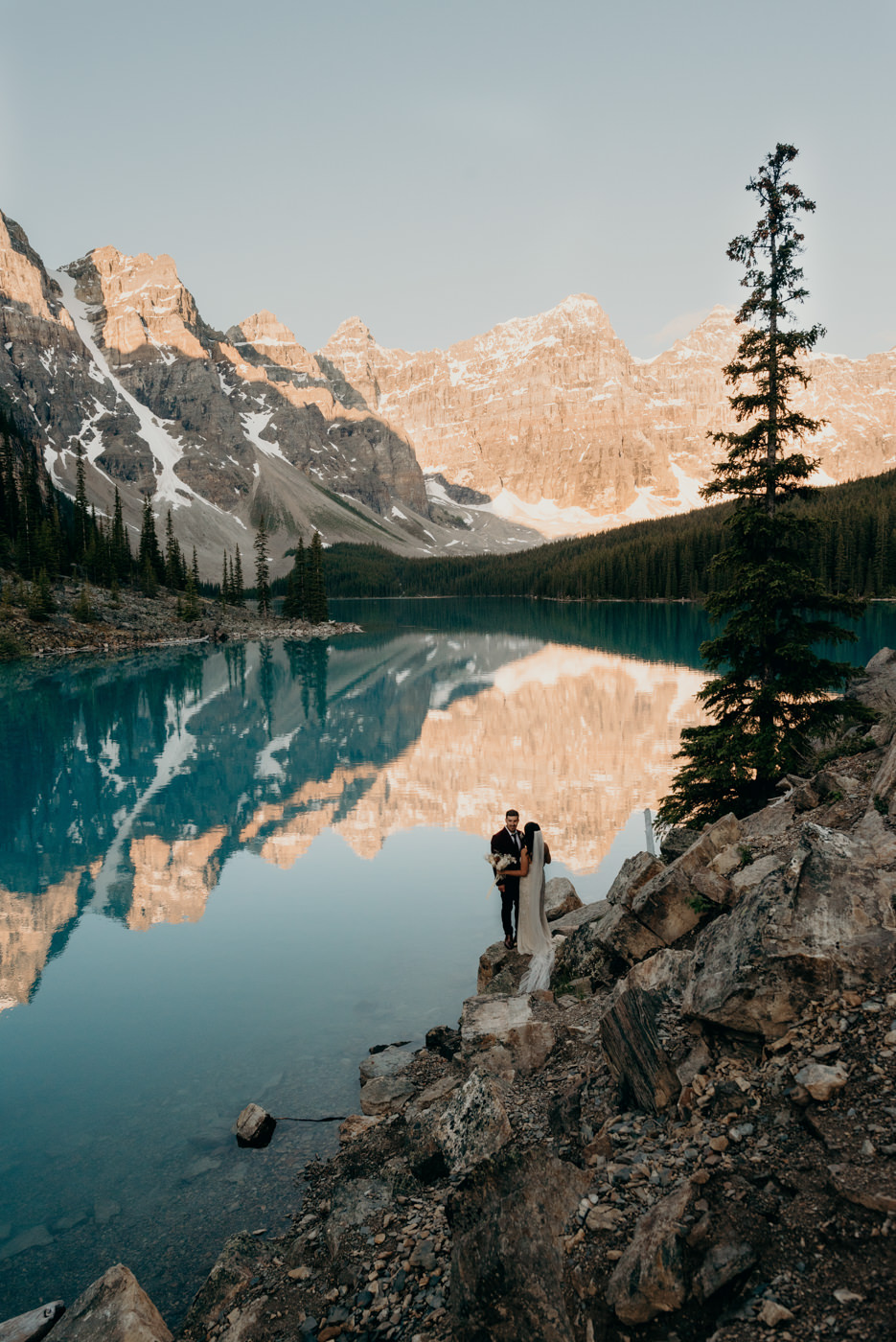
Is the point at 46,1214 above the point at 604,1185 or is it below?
below

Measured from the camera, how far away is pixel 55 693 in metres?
52.9

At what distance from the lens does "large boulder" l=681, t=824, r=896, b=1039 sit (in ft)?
21.4

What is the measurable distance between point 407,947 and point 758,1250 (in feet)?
36.8

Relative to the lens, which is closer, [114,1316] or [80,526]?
[114,1316]

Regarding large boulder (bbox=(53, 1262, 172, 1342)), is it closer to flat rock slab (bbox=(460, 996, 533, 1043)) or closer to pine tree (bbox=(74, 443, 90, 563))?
flat rock slab (bbox=(460, 996, 533, 1043))

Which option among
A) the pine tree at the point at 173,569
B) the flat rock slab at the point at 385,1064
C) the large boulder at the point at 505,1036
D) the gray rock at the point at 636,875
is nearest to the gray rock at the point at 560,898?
the gray rock at the point at 636,875

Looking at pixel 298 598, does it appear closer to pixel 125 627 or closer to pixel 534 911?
pixel 125 627

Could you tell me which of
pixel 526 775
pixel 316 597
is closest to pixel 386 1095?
pixel 526 775

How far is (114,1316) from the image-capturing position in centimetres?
629

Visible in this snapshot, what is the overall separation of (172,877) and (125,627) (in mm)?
78503

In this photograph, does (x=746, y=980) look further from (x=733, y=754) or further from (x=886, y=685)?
(x=886, y=685)

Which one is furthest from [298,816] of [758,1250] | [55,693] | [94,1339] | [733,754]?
[55,693]

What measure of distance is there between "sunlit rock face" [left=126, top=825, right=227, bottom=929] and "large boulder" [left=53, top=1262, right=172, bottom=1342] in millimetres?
11069

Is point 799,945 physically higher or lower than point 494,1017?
higher
